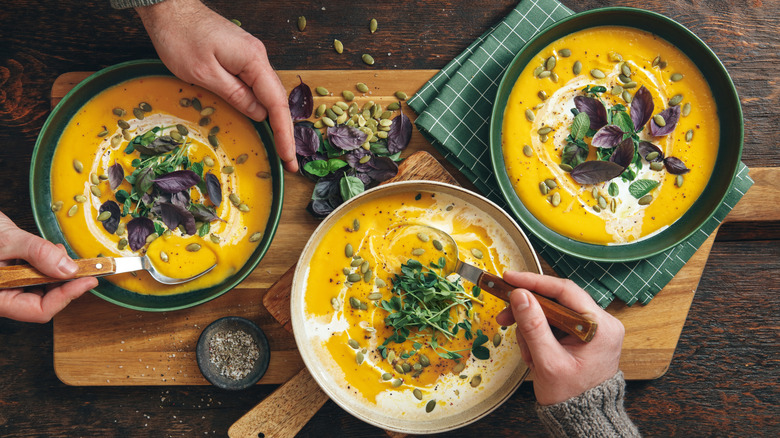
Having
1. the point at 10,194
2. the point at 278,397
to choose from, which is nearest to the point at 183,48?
the point at 10,194

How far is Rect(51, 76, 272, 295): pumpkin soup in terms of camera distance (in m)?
1.78

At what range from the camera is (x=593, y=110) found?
1.79 meters

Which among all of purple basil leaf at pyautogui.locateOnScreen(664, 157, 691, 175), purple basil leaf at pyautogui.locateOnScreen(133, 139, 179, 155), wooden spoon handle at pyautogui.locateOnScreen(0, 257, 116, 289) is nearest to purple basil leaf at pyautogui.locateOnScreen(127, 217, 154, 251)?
wooden spoon handle at pyautogui.locateOnScreen(0, 257, 116, 289)

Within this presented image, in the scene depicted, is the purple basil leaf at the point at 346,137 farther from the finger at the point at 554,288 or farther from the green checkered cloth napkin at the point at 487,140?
the finger at the point at 554,288

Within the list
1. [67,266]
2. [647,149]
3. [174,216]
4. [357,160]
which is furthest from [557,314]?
[67,266]

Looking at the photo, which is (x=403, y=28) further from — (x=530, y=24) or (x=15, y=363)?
(x=15, y=363)

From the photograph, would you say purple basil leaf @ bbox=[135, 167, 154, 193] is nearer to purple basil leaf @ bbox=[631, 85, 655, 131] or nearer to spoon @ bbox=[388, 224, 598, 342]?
spoon @ bbox=[388, 224, 598, 342]

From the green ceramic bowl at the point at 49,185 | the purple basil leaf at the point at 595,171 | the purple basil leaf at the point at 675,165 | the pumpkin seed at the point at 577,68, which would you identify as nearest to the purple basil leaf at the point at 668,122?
the purple basil leaf at the point at 675,165

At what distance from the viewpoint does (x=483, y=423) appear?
209cm

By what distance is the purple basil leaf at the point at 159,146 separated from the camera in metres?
1.76

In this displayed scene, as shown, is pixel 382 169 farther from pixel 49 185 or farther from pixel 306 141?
pixel 49 185

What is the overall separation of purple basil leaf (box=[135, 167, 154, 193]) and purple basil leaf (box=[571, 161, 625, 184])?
1.55m

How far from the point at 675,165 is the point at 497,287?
2.87 feet

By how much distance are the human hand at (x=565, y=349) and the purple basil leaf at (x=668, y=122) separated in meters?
0.70
